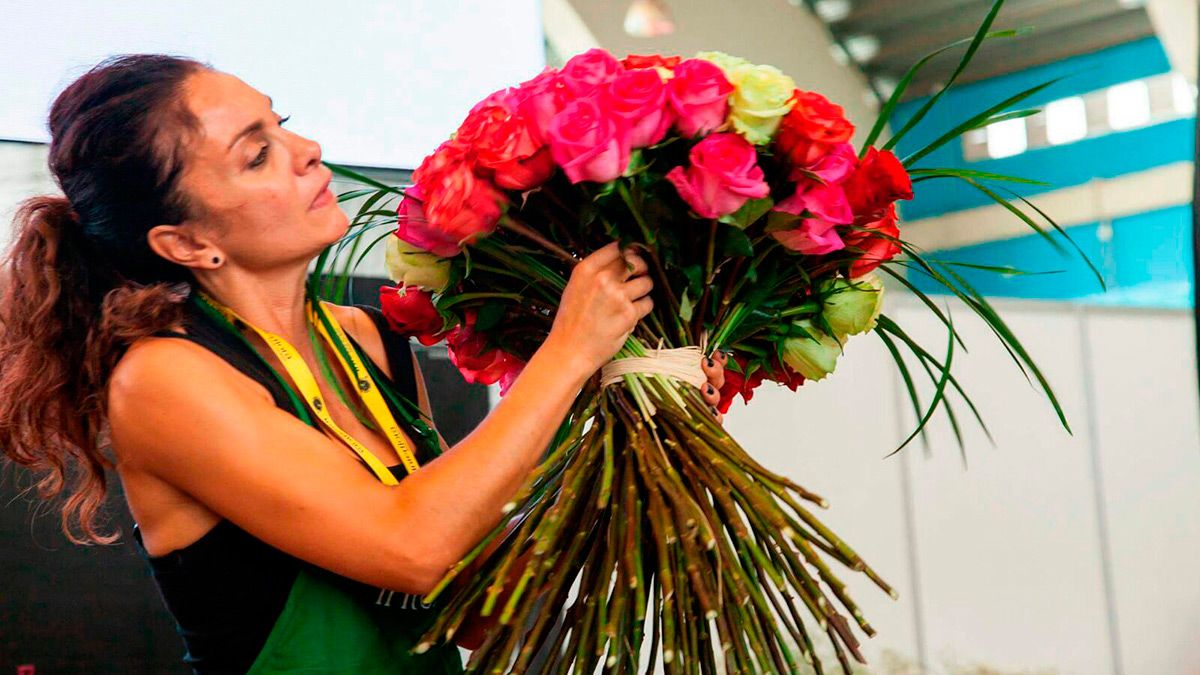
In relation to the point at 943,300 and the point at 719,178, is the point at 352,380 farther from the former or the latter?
the point at 943,300

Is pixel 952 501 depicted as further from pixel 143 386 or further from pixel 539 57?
pixel 143 386

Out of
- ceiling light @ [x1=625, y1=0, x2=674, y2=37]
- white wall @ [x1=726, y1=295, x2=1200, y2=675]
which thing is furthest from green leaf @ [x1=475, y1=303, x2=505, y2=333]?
ceiling light @ [x1=625, y1=0, x2=674, y2=37]

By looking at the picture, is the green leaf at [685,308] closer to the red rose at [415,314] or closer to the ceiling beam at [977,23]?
the red rose at [415,314]

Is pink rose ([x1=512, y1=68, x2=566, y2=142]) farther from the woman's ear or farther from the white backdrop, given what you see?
the white backdrop

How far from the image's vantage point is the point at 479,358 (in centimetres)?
127

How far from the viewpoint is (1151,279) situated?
4008 mm

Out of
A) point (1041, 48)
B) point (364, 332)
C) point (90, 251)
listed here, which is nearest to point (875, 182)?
point (364, 332)

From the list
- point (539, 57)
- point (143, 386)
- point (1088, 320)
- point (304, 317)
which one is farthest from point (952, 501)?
point (143, 386)

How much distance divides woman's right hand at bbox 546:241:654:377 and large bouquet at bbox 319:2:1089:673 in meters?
0.03

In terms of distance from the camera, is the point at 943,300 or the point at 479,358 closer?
the point at 479,358

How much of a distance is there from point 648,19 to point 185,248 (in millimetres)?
2357

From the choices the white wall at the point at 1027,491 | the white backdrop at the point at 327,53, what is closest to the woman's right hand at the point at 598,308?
the white backdrop at the point at 327,53

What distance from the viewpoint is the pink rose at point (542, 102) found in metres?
1.01

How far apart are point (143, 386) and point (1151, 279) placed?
147 inches
